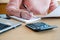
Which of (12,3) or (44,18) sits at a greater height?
(12,3)

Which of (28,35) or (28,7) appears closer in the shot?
(28,35)

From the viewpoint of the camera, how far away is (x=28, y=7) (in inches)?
53.0

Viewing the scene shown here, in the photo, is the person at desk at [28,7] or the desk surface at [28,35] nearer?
the desk surface at [28,35]

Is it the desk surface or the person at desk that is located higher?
the person at desk

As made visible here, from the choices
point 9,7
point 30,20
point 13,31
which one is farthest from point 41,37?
point 9,7

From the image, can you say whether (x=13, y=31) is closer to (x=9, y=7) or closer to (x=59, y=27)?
(x=59, y=27)

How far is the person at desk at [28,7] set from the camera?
1.09 metres

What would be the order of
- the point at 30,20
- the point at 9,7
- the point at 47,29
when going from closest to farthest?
the point at 47,29 → the point at 30,20 → the point at 9,7

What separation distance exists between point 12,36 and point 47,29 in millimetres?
214

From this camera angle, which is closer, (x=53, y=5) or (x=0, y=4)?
(x=53, y=5)

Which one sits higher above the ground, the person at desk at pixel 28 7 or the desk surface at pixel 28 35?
the person at desk at pixel 28 7

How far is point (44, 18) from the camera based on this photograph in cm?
110

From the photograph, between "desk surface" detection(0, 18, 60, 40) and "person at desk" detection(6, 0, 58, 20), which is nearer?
"desk surface" detection(0, 18, 60, 40)

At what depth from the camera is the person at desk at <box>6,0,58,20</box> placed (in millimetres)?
1095
